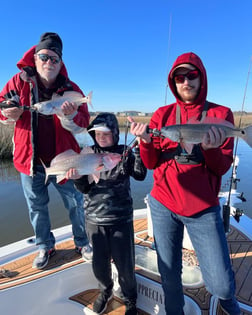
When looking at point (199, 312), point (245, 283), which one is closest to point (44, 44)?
point (199, 312)

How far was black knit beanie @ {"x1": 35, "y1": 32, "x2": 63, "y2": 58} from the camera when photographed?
267 centimetres

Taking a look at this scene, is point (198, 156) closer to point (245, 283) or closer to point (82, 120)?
point (82, 120)

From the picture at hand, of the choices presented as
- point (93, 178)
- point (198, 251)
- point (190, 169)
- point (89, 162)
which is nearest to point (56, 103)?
point (89, 162)

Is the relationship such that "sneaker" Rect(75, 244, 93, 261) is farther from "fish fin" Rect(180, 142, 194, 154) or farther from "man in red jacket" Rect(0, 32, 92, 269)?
"fish fin" Rect(180, 142, 194, 154)

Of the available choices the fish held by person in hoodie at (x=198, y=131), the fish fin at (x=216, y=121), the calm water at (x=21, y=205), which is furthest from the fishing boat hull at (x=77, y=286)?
the calm water at (x=21, y=205)

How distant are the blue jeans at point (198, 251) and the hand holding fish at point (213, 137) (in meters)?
0.59

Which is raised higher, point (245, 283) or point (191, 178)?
point (191, 178)

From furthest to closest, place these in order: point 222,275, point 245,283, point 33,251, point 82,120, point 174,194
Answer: point 33,251 → point 245,283 → point 82,120 → point 174,194 → point 222,275

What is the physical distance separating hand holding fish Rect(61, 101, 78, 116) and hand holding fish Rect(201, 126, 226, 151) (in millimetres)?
1444

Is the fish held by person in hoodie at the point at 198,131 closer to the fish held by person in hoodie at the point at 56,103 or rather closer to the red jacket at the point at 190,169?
the red jacket at the point at 190,169

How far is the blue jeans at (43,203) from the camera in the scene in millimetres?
3043

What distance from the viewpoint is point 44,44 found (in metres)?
2.67

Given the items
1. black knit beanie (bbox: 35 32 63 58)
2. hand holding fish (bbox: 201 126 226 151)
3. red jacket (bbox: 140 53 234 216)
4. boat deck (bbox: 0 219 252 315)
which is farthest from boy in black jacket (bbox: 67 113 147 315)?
black knit beanie (bbox: 35 32 63 58)

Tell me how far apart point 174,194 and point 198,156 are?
42 centimetres
